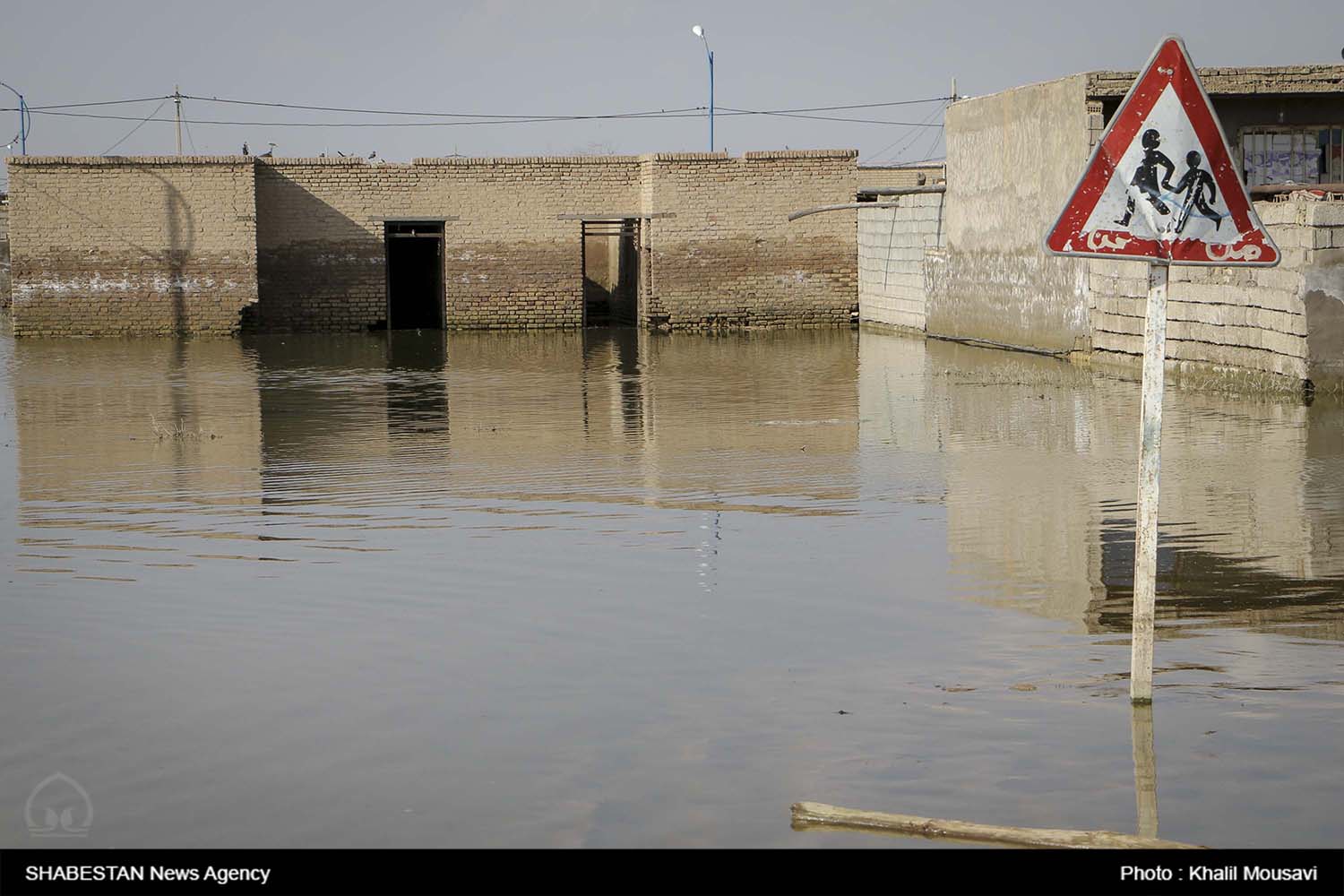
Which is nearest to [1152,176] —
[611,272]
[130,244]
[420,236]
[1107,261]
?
[1107,261]

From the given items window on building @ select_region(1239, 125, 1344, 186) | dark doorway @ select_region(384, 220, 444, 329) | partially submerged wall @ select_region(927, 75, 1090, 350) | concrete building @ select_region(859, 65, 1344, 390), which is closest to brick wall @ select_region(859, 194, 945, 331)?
concrete building @ select_region(859, 65, 1344, 390)

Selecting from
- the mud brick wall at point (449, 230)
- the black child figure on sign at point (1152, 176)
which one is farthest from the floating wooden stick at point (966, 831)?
the mud brick wall at point (449, 230)

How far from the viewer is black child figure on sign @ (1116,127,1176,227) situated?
4.57m

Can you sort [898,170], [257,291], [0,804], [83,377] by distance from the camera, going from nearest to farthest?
[0,804] → [83,377] → [257,291] → [898,170]

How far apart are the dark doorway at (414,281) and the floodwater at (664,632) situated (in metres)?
20.7

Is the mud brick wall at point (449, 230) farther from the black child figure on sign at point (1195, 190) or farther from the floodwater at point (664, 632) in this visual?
the black child figure on sign at point (1195, 190)

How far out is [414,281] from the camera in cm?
3453

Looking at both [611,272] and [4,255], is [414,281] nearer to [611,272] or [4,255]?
[611,272]

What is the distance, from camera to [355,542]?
315 inches

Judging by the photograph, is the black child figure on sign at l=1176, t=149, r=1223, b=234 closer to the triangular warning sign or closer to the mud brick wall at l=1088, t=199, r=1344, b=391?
the triangular warning sign

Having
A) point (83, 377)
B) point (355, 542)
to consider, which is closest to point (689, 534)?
point (355, 542)

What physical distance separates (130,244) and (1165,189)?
88.2 ft

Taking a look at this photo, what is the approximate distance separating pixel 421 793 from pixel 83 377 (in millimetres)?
16811
